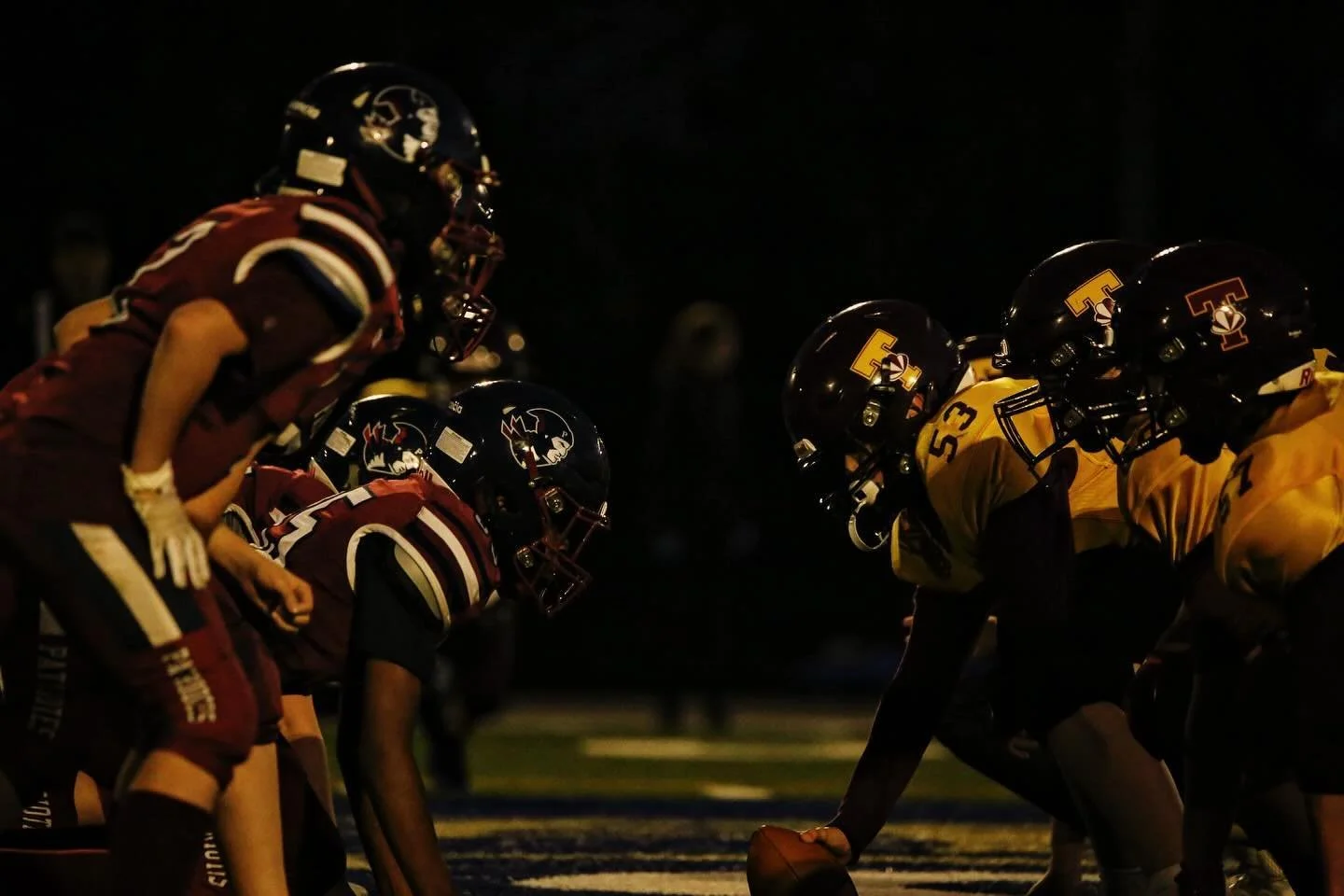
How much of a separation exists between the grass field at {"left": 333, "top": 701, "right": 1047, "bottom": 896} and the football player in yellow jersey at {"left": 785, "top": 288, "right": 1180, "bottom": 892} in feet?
2.15

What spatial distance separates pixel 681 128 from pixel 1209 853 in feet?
32.0

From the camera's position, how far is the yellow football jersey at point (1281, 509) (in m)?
4.16

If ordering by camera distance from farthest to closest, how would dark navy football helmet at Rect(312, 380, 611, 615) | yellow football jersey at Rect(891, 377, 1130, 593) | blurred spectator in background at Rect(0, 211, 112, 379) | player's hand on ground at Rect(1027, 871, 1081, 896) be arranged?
1. blurred spectator in background at Rect(0, 211, 112, 379)
2. player's hand on ground at Rect(1027, 871, 1081, 896)
3. dark navy football helmet at Rect(312, 380, 611, 615)
4. yellow football jersey at Rect(891, 377, 1130, 593)

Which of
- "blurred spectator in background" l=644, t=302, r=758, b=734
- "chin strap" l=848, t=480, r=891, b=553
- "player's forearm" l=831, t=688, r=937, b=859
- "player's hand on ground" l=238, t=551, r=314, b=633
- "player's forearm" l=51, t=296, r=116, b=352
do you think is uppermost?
"player's forearm" l=51, t=296, r=116, b=352

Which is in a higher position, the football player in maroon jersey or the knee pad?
the football player in maroon jersey

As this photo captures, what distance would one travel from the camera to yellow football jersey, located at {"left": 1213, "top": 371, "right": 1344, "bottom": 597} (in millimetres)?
4164

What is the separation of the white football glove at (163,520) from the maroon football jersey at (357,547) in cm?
66

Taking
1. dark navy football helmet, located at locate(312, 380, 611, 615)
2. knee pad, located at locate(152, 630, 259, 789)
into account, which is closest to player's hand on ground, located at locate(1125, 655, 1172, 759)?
dark navy football helmet, located at locate(312, 380, 611, 615)

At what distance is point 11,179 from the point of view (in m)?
13.2

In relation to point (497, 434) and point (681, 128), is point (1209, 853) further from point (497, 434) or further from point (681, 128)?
point (681, 128)

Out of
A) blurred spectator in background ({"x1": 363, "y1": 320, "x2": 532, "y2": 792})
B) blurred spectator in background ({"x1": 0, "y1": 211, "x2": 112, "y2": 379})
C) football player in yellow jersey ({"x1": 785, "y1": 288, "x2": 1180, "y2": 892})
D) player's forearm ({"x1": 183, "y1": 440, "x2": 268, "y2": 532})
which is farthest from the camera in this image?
blurred spectator in background ({"x1": 363, "y1": 320, "x2": 532, "y2": 792})

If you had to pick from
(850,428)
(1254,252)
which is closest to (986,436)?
(850,428)

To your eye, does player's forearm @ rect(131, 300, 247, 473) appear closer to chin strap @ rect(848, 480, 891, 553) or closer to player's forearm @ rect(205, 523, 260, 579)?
player's forearm @ rect(205, 523, 260, 579)

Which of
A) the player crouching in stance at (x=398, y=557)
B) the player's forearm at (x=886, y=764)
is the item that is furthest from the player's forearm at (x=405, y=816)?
the player's forearm at (x=886, y=764)
